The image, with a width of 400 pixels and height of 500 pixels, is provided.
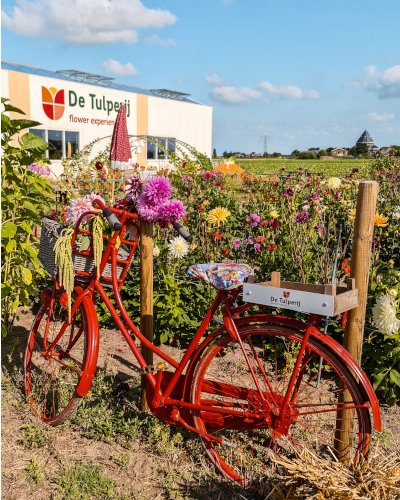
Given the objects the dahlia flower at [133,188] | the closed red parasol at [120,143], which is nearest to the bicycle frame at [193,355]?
the dahlia flower at [133,188]

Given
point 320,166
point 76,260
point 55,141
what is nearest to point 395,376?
point 76,260

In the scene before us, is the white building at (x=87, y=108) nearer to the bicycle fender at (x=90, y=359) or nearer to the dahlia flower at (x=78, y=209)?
the dahlia flower at (x=78, y=209)

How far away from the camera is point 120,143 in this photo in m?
4.01

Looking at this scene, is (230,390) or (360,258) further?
(230,390)

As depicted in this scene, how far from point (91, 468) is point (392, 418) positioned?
5.51 feet

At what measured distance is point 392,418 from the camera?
260cm

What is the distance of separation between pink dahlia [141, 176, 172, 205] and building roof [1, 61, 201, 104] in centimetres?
1643

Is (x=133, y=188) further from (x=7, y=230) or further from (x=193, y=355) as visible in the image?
(x=193, y=355)

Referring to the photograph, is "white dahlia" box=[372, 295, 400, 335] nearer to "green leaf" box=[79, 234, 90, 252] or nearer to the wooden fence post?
the wooden fence post

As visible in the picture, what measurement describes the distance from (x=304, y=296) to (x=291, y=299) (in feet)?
0.19

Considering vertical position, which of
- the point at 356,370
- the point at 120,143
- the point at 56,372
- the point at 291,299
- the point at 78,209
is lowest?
the point at 56,372

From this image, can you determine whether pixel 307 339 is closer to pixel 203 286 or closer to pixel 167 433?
pixel 167 433

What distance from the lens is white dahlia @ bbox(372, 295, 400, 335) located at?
2348 mm

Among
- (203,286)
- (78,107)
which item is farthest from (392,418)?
(78,107)
